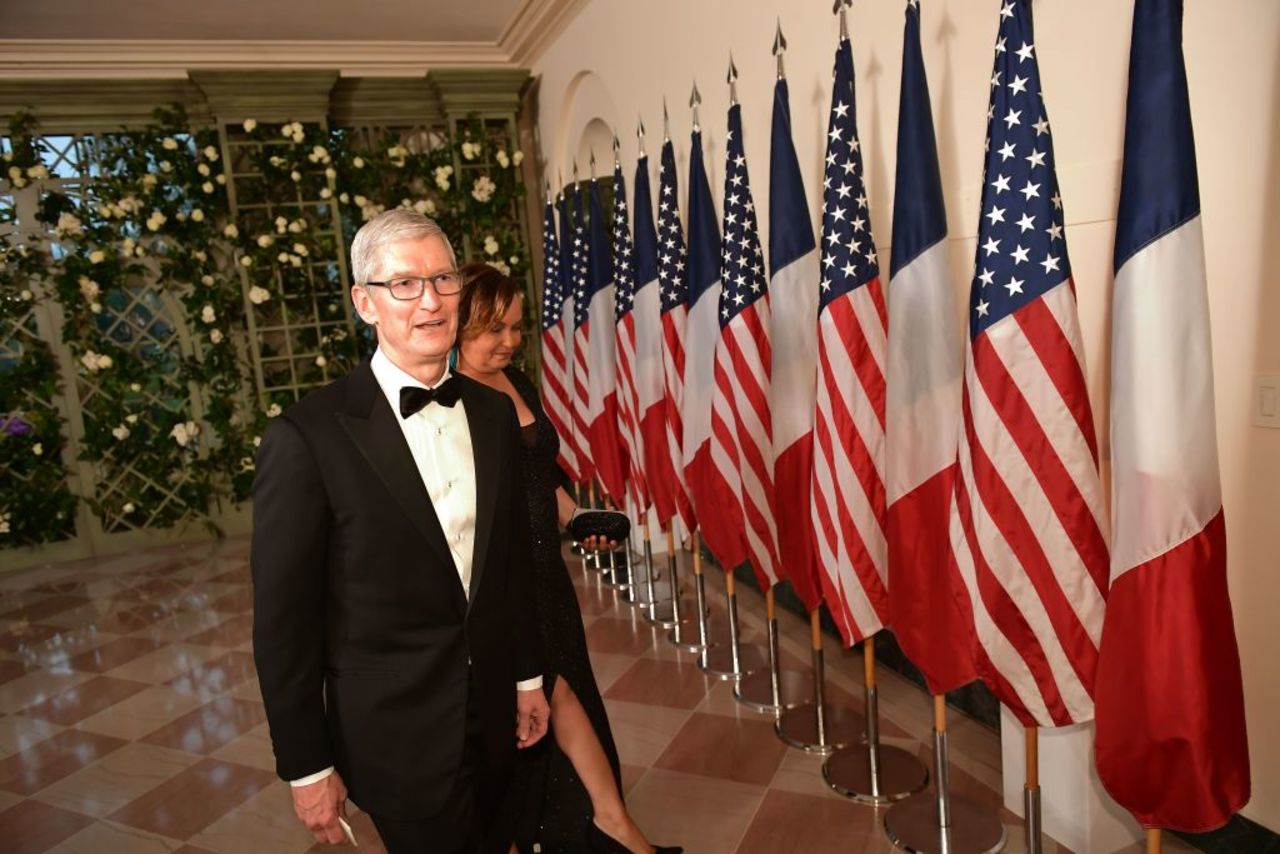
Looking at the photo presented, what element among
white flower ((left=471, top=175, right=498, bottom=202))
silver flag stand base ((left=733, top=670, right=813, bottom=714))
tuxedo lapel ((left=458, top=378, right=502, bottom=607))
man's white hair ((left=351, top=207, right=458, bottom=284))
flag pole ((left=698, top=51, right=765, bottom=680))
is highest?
white flower ((left=471, top=175, right=498, bottom=202))

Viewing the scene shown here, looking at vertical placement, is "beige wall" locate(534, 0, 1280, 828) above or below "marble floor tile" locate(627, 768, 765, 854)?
above

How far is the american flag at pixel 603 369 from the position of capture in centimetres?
422

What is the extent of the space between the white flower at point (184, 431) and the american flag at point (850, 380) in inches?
196

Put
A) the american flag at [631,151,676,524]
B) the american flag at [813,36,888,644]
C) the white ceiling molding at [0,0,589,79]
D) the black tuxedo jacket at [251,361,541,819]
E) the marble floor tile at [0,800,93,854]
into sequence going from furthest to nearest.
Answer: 1. the white ceiling molding at [0,0,589,79]
2. the american flag at [631,151,676,524]
3. the marble floor tile at [0,800,93,854]
4. the american flag at [813,36,888,644]
5. the black tuxedo jacket at [251,361,541,819]

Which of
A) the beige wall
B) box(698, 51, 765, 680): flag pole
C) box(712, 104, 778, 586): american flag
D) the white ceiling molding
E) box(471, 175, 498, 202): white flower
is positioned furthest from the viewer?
box(471, 175, 498, 202): white flower

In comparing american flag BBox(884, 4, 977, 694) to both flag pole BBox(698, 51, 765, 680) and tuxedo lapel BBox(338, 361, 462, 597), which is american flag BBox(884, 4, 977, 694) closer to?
flag pole BBox(698, 51, 765, 680)

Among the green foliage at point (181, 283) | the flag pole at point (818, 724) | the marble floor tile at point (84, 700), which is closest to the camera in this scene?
the flag pole at point (818, 724)

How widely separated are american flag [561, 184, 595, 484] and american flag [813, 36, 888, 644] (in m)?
2.35

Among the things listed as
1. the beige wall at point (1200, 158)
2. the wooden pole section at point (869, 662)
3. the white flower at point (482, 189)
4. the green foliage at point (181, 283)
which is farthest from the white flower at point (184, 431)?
the wooden pole section at point (869, 662)

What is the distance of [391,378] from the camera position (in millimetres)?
1336

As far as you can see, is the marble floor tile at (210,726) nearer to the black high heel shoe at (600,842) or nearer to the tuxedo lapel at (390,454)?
the black high heel shoe at (600,842)

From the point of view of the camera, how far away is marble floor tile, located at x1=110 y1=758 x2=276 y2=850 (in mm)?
2537

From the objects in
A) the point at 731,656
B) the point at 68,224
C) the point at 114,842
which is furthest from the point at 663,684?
the point at 68,224

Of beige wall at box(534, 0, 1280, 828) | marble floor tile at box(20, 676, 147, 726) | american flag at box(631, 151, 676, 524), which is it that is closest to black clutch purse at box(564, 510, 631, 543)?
beige wall at box(534, 0, 1280, 828)
